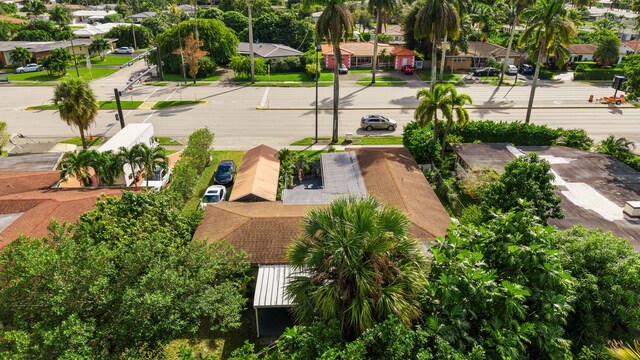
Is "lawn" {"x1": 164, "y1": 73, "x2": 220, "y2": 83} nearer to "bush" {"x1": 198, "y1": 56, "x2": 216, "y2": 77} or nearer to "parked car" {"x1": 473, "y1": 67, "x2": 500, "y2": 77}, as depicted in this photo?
"bush" {"x1": 198, "y1": 56, "x2": 216, "y2": 77}

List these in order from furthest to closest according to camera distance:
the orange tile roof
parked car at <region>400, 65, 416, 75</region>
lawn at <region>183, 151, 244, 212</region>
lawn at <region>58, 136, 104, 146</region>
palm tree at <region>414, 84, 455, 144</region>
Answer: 1. the orange tile roof
2. parked car at <region>400, 65, 416, 75</region>
3. lawn at <region>58, 136, 104, 146</region>
4. palm tree at <region>414, 84, 455, 144</region>
5. lawn at <region>183, 151, 244, 212</region>

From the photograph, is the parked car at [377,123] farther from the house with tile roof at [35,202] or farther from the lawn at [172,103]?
the house with tile roof at [35,202]

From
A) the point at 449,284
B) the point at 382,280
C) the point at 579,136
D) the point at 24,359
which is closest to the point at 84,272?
the point at 24,359

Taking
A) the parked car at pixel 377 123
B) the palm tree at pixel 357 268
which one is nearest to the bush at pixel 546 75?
the parked car at pixel 377 123

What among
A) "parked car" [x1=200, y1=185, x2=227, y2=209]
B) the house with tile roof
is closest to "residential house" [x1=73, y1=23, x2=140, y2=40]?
the house with tile roof

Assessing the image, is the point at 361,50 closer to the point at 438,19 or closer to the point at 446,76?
the point at 446,76

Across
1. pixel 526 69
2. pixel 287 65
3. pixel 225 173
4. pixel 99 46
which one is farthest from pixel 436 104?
pixel 99 46

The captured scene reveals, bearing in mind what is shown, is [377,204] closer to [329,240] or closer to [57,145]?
[329,240]
